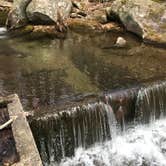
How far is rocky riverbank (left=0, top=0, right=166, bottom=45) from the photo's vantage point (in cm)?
1122

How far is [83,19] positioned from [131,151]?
761cm

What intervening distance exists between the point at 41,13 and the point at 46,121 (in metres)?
6.58

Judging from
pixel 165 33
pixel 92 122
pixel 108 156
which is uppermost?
pixel 165 33

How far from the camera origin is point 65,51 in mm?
9992

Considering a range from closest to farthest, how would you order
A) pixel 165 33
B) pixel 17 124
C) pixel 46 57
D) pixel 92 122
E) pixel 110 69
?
1. pixel 17 124
2. pixel 92 122
3. pixel 110 69
4. pixel 46 57
5. pixel 165 33

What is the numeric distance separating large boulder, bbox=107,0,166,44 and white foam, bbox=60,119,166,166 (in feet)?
14.0

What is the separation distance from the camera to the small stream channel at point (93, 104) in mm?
6520

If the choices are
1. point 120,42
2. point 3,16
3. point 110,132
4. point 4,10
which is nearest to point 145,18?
point 120,42

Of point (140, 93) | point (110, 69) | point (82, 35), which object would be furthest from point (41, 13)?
point (140, 93)

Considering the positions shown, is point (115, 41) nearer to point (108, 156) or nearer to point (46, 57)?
point (46, 57)

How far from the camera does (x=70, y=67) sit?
28.6 ft

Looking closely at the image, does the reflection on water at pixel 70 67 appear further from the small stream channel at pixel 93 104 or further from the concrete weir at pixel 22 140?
the concrete weir at pixel 22 140

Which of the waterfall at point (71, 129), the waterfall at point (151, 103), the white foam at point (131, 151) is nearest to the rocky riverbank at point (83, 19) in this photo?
the waterfall at point (151, 103)

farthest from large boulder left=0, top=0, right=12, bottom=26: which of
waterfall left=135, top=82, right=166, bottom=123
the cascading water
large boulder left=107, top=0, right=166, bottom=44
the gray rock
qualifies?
waterfall left=135, top=82, right=166, bottom=123
